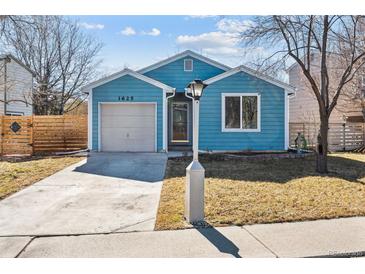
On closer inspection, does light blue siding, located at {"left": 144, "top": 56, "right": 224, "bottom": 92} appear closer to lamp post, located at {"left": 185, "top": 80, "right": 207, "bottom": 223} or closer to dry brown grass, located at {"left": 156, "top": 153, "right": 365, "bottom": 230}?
dry brown grass, located at {"left": 156, "top": 153, "right": 365, "bottom": 230}

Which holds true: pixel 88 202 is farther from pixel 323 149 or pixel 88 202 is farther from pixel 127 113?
pixel 127 113

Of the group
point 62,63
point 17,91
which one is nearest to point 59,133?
point 17,91

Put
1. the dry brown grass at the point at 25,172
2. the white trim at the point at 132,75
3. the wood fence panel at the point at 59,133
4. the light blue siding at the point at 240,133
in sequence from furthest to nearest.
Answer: the wood fence panel at the point at 59,133 < the light blue siding at the point at 240,133 < the white trim at the point at 132,75 < the dry brown grass at the point at 25,172

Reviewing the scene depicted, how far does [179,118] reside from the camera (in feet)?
56.8

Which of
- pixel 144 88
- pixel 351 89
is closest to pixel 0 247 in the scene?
pixel 144 88

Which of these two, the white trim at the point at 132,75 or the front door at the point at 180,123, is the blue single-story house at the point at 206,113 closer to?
the white trim at the point at 132,75

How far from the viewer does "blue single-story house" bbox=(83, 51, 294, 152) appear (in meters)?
14.2

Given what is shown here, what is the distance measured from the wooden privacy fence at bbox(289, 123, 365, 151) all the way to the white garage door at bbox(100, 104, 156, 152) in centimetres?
834

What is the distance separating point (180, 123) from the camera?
17.3m

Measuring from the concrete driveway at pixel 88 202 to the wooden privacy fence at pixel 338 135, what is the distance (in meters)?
10.3

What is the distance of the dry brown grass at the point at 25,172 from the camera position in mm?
8438

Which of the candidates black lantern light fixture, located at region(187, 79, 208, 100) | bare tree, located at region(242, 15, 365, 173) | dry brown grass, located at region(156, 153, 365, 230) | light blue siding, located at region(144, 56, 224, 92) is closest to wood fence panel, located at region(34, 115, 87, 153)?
light blue siding, located at region(144, 56, 224, 92)

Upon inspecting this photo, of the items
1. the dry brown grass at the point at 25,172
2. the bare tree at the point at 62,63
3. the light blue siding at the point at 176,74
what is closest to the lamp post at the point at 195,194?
the dry brown grass at the point at 25,172
